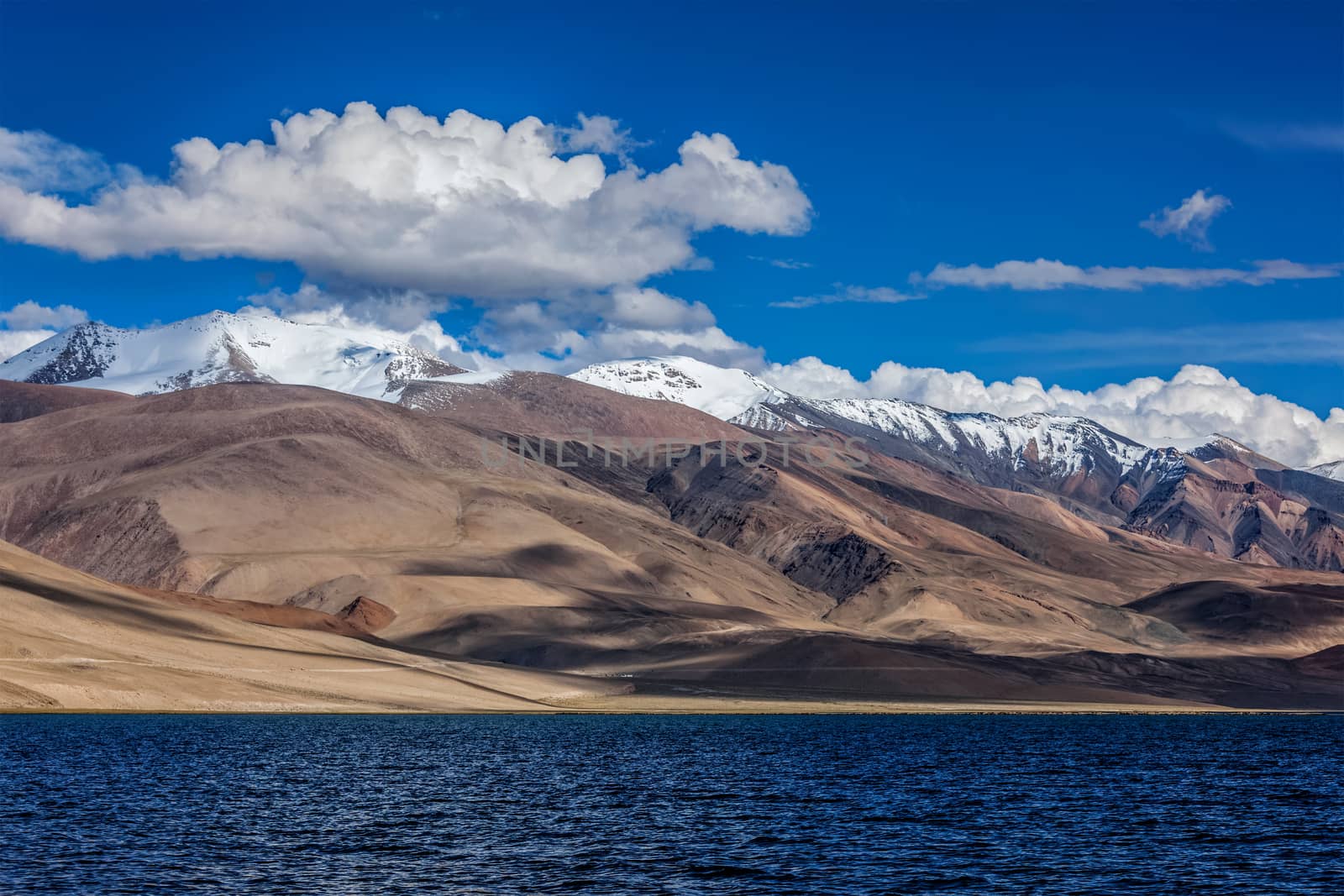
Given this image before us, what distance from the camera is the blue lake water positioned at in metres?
49.3

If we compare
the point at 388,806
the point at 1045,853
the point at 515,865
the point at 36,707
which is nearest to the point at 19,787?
the point at 388,806

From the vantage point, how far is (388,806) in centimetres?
6762

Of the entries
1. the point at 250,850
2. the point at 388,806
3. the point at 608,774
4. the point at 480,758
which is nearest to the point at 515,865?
the point at 250,850

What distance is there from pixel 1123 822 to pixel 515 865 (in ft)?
92.2

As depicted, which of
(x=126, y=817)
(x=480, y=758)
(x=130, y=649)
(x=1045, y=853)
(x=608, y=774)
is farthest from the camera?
(x=130, y=649)

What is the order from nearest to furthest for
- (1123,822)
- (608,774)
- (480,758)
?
1. (1123,822)
2. (608,774)
3. (480,758)

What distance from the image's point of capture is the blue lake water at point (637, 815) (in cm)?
4931

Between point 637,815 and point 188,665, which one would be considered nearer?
point 637,815

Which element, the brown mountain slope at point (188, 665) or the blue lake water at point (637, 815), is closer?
the blue lake water at point (637, 815)

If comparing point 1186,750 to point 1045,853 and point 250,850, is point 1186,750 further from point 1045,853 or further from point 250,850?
point 250,850

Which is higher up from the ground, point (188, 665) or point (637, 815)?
point (188, 665)

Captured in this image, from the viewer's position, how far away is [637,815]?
66.5 m

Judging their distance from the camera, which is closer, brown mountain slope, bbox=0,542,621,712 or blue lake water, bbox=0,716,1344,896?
blue lake water, bbox=0,716,1344,896

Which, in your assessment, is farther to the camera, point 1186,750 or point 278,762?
point 1186,750
